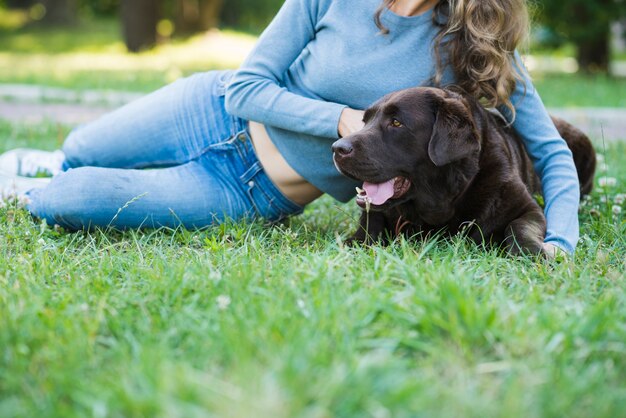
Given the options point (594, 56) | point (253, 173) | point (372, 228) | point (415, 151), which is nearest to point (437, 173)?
point (415, 151)

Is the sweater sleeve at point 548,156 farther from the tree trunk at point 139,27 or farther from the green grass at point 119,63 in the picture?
the tree trunk at point 139,27

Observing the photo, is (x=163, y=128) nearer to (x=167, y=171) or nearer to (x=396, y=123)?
(x=167, y=171)

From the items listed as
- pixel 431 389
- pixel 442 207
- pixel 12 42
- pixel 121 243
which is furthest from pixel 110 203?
pixel 12 42

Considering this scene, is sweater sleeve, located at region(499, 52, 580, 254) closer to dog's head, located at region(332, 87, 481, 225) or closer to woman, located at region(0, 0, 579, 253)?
woman, located at region(0, 0, 579, 253)

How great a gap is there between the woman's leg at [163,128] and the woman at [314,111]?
0.16ft

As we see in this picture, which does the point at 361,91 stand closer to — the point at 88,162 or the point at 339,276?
the point at 339,276

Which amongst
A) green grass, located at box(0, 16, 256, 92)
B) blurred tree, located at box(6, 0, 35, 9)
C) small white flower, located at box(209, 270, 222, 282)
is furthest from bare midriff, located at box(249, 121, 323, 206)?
blurred tree, located at box(6, 0, 35, 9)

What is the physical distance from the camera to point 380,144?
3293 millimetres

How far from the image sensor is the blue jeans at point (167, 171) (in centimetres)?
369

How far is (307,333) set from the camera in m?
2.15

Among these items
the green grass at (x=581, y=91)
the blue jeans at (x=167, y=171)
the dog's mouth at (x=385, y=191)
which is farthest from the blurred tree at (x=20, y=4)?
the dog's mouth at (x=385, y=191)

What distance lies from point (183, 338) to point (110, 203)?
156 cm

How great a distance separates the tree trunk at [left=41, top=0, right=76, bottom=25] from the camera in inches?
1017

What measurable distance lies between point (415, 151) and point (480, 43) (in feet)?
2.14
